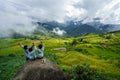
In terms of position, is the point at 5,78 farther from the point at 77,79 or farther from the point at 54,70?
the point at 54,70

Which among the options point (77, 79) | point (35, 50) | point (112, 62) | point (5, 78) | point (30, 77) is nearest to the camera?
point (30, 77)

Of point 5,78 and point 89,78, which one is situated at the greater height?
point 89,78

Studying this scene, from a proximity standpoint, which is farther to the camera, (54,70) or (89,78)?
(89,78)

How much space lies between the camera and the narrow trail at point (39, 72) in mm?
33375

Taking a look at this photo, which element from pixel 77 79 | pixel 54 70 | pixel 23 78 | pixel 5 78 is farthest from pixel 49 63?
pixel 5 78

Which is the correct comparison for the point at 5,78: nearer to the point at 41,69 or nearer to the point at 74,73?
the point at 74,73

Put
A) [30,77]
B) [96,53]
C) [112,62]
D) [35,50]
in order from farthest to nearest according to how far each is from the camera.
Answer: [96,53], [112,62], [35,50], [30,77]

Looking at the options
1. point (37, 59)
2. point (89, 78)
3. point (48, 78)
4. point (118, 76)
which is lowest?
point (118, 76)

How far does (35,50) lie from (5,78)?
251 feet

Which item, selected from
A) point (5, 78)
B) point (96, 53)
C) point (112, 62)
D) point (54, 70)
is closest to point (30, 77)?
point (54, 70)

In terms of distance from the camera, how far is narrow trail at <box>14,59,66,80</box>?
33.4 metres

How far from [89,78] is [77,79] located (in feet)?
11.5

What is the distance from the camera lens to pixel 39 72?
33.7m

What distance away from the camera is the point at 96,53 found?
197000 millimetres
